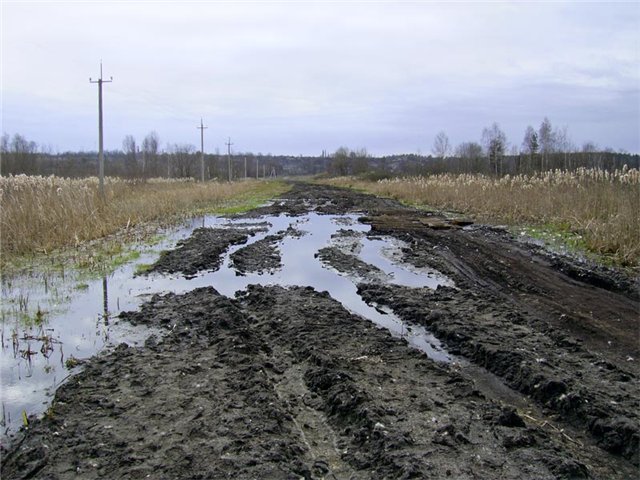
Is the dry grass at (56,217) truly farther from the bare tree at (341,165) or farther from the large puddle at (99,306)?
the bare tree at (341,165)

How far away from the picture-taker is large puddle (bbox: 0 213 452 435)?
449 cm

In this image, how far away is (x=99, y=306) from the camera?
22.8 ft

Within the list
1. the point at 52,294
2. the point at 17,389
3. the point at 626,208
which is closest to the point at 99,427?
the point at 17,389

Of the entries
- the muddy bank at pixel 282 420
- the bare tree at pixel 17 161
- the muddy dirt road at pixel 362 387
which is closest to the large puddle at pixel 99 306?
the muddy dirt road at pixel 362 387

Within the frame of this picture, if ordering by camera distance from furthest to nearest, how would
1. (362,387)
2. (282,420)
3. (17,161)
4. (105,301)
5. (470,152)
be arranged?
(470,152) → (17,161) → (105,301) → (362,387) → (282,420)

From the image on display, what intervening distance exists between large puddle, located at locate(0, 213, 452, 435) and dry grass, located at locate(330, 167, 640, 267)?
4.29 metres

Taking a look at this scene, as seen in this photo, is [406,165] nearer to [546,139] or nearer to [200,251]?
[546,139]

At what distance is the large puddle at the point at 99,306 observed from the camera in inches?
177

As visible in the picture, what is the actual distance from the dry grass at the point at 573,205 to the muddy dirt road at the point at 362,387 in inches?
96.2

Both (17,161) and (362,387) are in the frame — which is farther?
(17,161)

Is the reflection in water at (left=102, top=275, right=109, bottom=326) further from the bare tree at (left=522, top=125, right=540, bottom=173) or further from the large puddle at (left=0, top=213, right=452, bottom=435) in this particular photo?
the bare tree at (left=522, top=125, right=540, bottom=173)

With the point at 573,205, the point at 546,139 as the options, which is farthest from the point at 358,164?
the point at 573,205

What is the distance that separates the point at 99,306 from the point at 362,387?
456 centimetres

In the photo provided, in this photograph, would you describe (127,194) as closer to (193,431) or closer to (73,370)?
(73,370)
